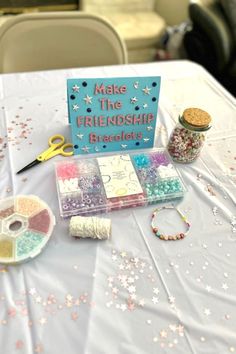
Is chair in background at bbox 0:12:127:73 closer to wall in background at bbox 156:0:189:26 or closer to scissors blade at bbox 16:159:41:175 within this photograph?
scissors blade at bbox 16:159:41:175

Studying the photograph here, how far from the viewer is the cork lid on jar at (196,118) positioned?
756mm

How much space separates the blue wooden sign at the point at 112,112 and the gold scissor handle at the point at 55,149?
0.12ft

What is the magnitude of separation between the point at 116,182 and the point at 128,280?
225 mm

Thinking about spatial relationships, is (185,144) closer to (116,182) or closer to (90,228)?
(116,182)

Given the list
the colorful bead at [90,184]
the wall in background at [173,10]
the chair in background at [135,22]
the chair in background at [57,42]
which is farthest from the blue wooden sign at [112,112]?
the wall in background at [173,10]

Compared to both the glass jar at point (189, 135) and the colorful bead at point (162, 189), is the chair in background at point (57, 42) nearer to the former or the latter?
the glass jar at point (189, 135)

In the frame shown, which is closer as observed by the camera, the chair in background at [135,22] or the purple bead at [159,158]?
the purple bead at [159,158]

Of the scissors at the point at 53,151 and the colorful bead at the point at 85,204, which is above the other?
the scissors at the point at 53,151

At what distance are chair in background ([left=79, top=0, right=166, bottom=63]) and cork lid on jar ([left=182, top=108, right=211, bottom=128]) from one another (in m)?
1.78

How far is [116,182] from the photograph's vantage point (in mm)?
741

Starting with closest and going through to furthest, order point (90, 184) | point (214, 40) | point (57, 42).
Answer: point (90, 184) < point (57, 42) < point (214, 40)

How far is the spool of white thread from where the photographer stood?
0.65 metres

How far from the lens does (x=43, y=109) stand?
99 cm

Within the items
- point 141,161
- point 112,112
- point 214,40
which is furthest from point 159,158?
point 214,40
